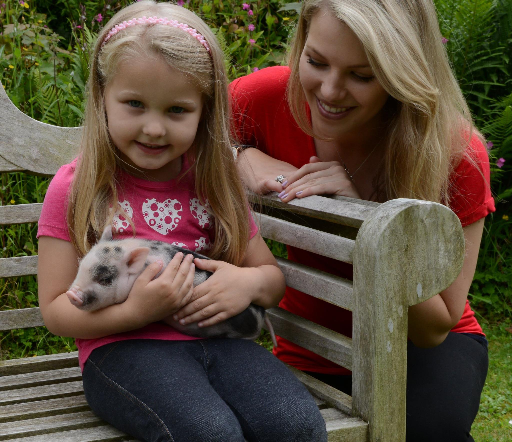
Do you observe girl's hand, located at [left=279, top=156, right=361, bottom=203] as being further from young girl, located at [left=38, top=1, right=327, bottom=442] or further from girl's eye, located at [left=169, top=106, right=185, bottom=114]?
girl's eye, located at [left=169, top=106, right=185, bottom=114]

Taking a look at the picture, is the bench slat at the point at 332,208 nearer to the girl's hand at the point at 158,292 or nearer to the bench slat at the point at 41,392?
the girl's hand at the point at 158,292

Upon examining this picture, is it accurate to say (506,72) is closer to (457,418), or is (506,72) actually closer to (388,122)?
(388,122)

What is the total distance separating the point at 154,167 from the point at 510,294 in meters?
3.23

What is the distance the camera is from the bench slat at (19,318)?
272cm

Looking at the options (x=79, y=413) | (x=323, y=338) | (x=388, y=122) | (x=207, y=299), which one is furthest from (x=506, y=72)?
(x=79, y=413)

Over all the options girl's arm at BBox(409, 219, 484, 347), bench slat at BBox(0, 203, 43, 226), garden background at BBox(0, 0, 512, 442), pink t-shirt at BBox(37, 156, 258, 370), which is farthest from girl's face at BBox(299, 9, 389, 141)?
garden background at BBox(0, 0, 512, 442)

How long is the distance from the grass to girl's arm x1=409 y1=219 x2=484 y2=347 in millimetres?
1331

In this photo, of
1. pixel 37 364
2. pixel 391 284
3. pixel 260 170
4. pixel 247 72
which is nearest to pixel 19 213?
pixel 37 364

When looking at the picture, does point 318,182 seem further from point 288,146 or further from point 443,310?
point 443,310

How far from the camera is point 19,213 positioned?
2742 millimetres

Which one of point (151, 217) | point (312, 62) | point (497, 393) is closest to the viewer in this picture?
point (151, 217)

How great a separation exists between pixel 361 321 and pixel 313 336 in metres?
0.39

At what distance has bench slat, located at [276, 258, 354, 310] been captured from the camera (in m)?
2.17

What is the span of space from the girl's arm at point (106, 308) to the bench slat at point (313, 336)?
511 mm
